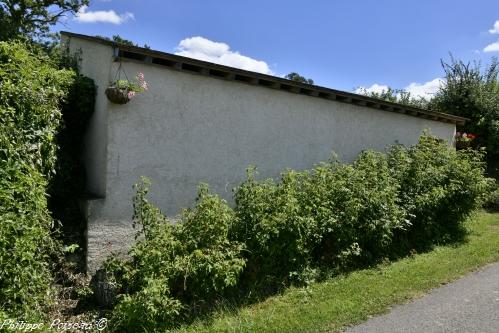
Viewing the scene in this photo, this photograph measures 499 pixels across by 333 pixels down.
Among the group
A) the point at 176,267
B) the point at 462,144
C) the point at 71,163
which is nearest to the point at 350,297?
the point at 176,267

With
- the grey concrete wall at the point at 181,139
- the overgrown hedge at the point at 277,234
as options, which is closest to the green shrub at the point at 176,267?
the overgrown hedge at the point at 277,234

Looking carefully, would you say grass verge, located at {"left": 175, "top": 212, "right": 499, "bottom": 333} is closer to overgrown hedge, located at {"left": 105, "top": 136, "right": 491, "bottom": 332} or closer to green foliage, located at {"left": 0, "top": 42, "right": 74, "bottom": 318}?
overgrown hedge, located at {"left": 105, "top": 136, "right": 491, "bottom": 332}

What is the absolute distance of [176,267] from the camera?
15.1 feet

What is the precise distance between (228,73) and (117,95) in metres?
2.27

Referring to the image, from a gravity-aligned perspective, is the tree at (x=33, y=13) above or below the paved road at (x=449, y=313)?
above

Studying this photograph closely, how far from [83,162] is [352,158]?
20.7 feet

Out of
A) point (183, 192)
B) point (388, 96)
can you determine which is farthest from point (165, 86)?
point (388, 96)

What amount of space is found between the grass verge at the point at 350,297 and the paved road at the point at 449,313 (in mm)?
162

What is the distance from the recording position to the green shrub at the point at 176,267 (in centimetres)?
438

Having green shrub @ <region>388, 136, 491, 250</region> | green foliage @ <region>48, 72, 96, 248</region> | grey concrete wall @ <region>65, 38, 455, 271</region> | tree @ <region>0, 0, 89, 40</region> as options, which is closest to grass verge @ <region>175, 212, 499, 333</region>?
Answer: green shrub @ <region>388, 136, 491, 250</region>

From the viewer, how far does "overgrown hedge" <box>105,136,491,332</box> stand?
15.4ft

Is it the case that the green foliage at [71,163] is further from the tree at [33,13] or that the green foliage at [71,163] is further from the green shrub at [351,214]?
the tree at [33,13]

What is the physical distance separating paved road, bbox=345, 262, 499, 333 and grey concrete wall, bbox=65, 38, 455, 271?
365cm

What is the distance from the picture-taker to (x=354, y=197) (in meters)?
6.52
